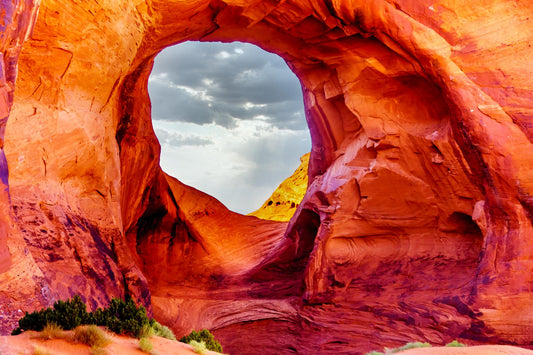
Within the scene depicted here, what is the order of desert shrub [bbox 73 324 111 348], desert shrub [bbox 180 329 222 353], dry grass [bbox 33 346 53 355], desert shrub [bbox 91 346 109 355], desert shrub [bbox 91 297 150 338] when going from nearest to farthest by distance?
dry grass [bbox 33 346 53 355] → desert shrub [bbox 91 346 109 355] → desert shrub [bbox 73 324 111 348] → desert shrub [bbox 91 297 150 338] → desert shrub [bbox 180 329 222 353]

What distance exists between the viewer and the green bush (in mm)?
4508

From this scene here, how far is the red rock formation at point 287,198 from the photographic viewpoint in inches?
828

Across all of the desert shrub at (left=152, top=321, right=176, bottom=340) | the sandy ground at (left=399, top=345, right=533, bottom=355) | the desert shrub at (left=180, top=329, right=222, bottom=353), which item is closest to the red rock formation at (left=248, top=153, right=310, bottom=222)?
the desert shrub at (left=180, top=329, right=222, bottom=353)

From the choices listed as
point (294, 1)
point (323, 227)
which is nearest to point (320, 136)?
point (323, 227)

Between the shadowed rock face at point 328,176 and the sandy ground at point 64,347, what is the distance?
1.40m

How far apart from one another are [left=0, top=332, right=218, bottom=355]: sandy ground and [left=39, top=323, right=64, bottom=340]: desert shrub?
43 millimetres

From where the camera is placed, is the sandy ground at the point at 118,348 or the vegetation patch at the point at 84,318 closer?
the sandy ground at the point at 118,348

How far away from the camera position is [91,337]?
4.29 m

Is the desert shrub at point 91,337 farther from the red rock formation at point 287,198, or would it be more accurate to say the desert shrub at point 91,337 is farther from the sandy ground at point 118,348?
the red rock formation at point 287,198

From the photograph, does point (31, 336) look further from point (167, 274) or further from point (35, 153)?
point (167, 274)

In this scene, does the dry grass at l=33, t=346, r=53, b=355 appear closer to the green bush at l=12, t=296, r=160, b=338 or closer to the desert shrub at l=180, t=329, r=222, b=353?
the green bush at l=12, t=296, r=160, b=338

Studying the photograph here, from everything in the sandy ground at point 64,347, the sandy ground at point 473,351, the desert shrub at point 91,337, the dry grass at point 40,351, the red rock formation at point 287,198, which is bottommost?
the sandy ground at point 64,347

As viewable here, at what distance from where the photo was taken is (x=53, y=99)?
8.11 m

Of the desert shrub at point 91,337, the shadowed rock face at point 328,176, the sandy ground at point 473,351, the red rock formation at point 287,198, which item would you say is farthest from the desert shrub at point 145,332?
the red rock formation at point 287,198
